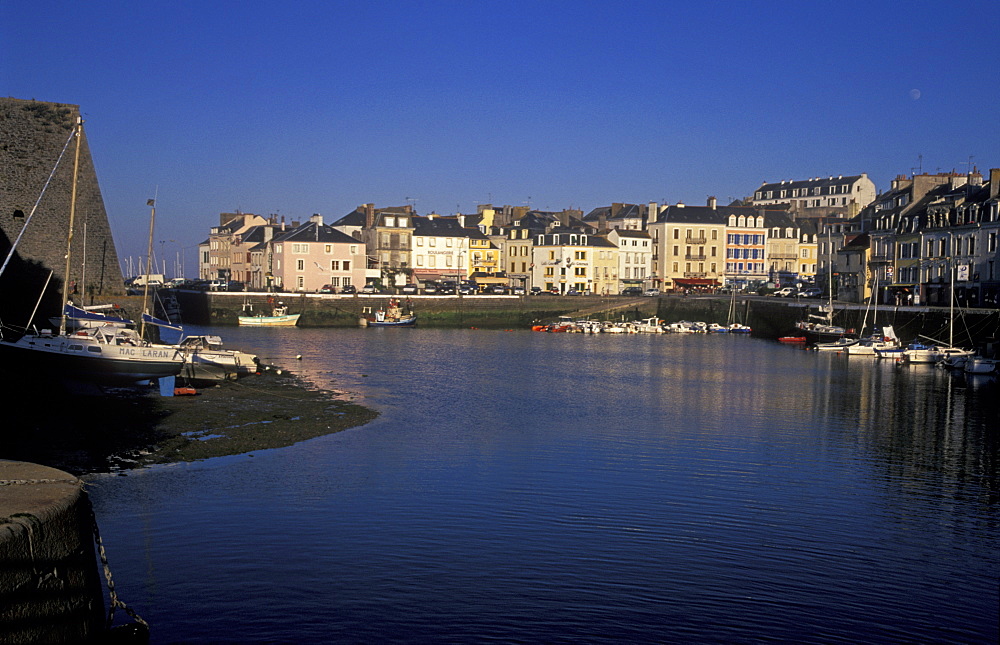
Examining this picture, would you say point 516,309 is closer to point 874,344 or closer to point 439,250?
point 439,250

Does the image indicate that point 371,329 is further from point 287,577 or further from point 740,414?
point 287,577

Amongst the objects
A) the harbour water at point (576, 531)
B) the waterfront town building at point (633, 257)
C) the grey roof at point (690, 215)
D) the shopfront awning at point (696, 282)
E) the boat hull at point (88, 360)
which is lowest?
the harbour water at point (576, 531)

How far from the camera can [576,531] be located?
51.0ft

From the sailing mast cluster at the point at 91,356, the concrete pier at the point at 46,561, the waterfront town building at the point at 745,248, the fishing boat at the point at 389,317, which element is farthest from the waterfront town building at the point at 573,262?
the concrete pier at the point at 46,561

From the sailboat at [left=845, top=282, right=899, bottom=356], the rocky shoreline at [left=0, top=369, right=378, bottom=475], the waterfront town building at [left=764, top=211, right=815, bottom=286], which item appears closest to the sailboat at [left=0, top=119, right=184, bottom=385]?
the rocky shoreline at [left=0, top=369, right=378, bottom=475]

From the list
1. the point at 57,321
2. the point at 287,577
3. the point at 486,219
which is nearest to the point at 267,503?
the point at 287,577

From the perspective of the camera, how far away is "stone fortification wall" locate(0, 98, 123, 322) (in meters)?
38.9

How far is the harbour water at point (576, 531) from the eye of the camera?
38.4ft

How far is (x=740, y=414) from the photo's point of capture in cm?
3084

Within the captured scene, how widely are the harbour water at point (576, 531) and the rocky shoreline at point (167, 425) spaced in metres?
0.87

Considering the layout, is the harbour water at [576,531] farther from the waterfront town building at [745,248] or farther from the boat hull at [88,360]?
the waterfront town building at [745,248]

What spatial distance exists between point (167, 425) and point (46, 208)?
71.1 feet

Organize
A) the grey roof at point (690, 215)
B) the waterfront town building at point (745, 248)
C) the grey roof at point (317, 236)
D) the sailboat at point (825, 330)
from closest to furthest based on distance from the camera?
the sailboat at point (825, 330) → the grey roof at point (317, 236) → the grey roof at point (690, 215) → the waterfront town building at point (745, 248)

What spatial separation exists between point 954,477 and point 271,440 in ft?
51.2
